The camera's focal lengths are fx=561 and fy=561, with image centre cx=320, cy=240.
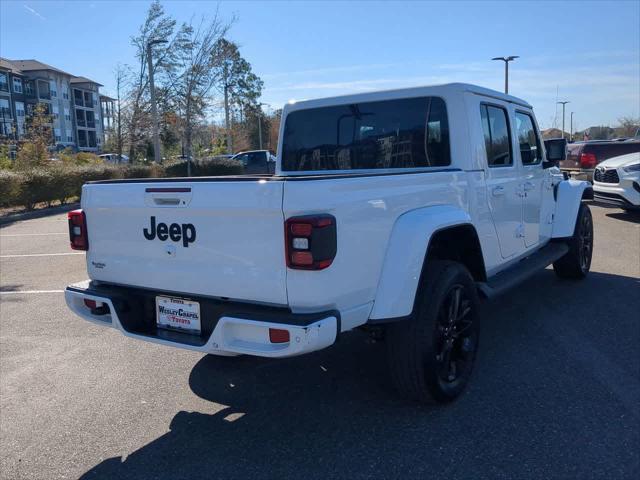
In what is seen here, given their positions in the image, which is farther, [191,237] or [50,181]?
[50,181]

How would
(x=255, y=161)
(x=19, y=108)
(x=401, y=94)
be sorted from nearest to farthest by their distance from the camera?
(x=401, y=94) < (x=255, y=161) < (x=19, y=108)

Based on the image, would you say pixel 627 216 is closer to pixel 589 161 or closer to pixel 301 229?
pixel 589 161

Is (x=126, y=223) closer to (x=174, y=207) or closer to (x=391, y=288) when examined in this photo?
(x=174, y=207)

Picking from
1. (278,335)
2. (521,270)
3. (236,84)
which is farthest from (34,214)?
(236,84)

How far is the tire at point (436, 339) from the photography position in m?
3.33

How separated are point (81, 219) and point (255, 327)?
5.09 feet

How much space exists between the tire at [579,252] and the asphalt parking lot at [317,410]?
106 centimetres

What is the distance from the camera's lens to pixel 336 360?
4477mm

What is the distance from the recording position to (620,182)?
11164mm

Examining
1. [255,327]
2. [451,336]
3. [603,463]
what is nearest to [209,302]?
[255,327]

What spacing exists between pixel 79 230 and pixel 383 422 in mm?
2307

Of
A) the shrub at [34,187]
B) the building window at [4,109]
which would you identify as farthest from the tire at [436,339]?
the building window at [4,109]

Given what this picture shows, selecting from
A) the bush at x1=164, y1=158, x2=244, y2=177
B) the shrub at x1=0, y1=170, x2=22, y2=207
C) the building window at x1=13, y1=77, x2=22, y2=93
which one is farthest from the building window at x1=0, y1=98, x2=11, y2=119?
the shrub at x1=0, y1=170, x2=22, y2=207

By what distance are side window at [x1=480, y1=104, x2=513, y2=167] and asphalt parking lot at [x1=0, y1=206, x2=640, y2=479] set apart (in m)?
1.53
